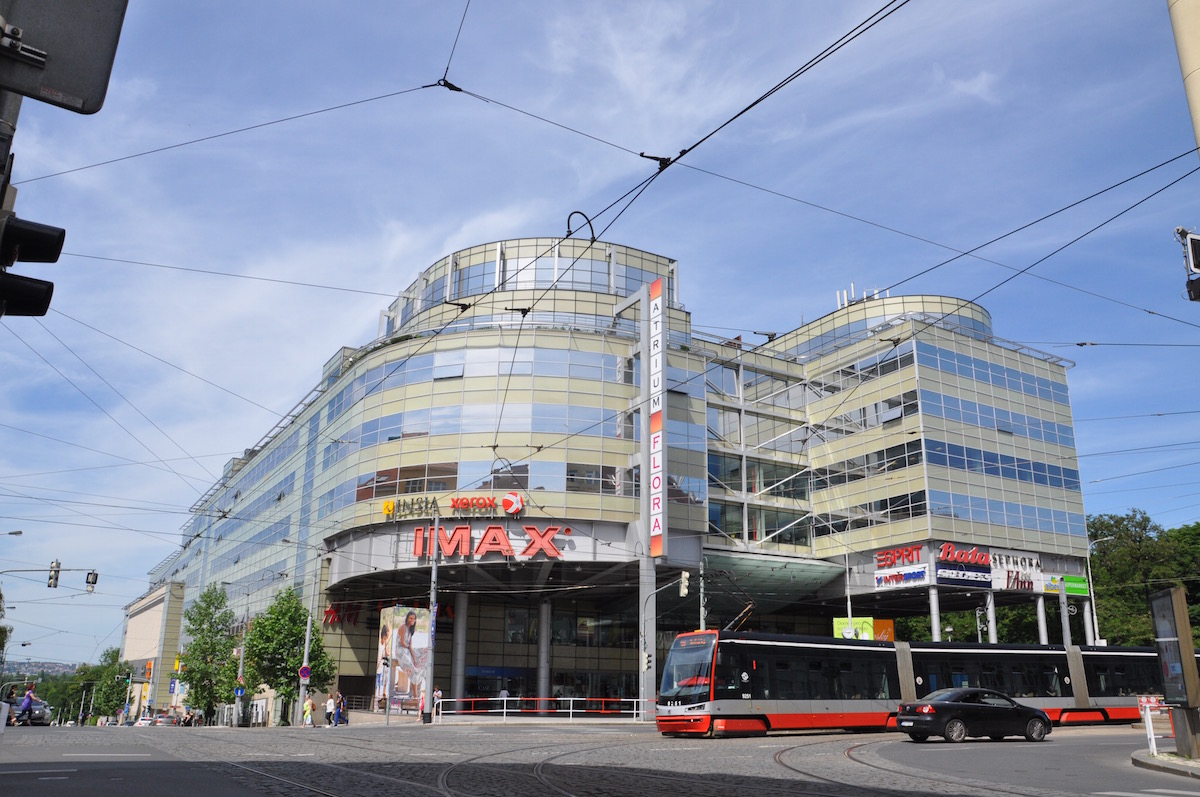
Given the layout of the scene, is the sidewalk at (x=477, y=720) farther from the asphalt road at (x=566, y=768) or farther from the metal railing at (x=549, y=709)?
the asphalt road at (x=566, y=768)

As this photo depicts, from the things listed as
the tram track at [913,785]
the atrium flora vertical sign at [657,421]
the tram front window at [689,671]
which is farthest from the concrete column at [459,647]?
the tram track at [913,785]

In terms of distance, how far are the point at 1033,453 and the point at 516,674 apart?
3350 centimetres

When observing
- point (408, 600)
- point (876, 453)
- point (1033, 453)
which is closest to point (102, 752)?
point (408, 600)

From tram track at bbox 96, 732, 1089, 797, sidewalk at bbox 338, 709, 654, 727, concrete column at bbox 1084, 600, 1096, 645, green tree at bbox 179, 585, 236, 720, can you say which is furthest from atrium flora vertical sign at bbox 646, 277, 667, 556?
green tree at bbox 179, 585, 236, 720

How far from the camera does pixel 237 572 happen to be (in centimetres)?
8012

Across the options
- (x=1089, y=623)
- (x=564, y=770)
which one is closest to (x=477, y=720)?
(x=564, y=770)

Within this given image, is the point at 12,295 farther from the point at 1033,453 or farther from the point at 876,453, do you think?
the point at 1033,453

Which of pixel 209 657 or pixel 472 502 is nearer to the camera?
pixel 472 502

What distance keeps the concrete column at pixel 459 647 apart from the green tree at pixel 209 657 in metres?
22.4

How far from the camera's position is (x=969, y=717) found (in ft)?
77.8

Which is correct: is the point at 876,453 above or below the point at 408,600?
above

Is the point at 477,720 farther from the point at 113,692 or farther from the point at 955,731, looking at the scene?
the point at 113,692

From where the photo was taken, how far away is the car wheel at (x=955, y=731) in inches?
918

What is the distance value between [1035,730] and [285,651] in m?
38.2
